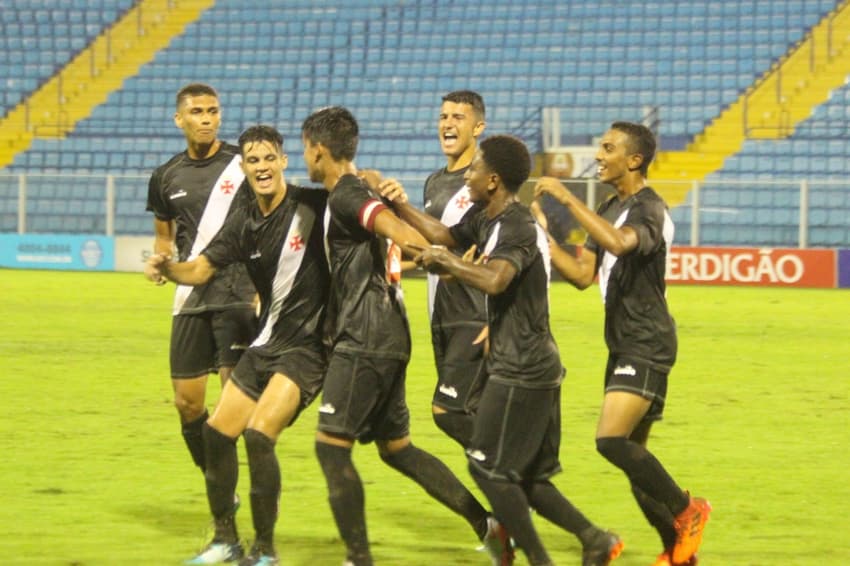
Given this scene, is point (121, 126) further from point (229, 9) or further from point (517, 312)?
point (517, 312)

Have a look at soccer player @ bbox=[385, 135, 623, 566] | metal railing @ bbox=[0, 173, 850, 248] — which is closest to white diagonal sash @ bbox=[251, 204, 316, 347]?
soccer player @ bbox=[385, 135, 623, 566]

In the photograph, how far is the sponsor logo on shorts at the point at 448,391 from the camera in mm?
7348

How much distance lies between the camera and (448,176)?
7.87m

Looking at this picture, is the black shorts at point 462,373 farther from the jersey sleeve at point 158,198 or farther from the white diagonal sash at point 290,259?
the jersey sleeve at point 158,198

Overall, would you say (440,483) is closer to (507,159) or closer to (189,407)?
(507,159)

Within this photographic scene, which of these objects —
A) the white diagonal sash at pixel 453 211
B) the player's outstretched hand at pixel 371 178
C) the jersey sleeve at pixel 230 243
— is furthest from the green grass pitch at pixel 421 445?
the player's outstretched hand at pixel 371 178

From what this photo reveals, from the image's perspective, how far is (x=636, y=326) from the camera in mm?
6727

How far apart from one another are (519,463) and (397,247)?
1.07m

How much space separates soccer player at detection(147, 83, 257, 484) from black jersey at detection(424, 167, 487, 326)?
0.97m

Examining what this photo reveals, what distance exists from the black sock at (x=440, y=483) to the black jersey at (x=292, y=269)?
0.64 m

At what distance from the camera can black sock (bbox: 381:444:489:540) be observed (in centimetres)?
673

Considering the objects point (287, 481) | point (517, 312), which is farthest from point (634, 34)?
point (517, 312)

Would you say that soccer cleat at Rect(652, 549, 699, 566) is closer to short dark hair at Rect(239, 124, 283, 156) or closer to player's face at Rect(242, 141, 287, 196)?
player's face at Rect(242, 141, 287, 196)

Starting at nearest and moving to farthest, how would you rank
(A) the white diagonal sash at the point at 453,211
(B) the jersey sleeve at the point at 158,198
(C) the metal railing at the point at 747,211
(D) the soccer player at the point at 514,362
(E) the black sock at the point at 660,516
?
(D) the soccer player at the point at 514,362, (E) the black sock at the point at 660,516, (A) the white diagonal sash at the point at 453,211, (B) the jersey sleeve at the point at 158,198, (C) the metal railing at the point at 747,211
